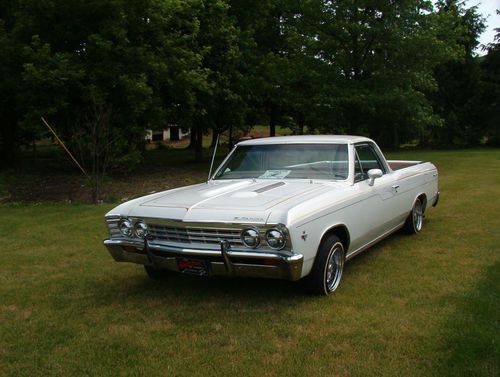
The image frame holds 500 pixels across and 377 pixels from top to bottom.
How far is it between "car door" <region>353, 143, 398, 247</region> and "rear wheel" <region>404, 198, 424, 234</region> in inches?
28.8

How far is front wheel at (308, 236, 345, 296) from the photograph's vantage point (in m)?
4.85

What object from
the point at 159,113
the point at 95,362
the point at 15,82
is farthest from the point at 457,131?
the point at 95,362

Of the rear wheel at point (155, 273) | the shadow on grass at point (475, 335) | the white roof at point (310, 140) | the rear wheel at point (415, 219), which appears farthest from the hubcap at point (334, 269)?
the rear wheel at point (415, 219)

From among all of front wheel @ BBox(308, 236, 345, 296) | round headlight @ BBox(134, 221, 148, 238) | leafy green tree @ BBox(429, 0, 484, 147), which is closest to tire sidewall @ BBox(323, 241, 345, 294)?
front wheel @ BBox(308, 236, 345, 296)

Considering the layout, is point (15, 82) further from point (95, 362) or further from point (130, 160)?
point (95, 362)

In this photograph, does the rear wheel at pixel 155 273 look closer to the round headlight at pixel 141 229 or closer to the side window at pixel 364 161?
the round headlight at pixel 141 229

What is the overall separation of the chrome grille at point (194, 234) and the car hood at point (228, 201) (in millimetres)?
99

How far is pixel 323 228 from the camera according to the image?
4863 millimetres

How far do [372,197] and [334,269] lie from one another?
116 cm

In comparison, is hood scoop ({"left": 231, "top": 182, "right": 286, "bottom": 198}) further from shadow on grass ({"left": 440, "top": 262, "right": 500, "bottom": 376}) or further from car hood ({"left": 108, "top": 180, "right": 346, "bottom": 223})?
shadow on grass ({"left": 440, "top": 262, "right": 500, "bottom": 376})

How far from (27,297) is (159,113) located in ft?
43.8

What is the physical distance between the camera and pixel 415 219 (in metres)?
7.65

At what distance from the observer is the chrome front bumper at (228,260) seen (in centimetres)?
442

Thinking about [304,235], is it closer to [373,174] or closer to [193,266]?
[193,266]
